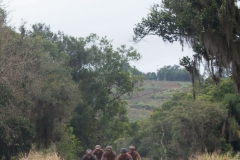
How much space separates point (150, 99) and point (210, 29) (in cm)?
8860

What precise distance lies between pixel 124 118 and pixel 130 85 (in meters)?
3.75

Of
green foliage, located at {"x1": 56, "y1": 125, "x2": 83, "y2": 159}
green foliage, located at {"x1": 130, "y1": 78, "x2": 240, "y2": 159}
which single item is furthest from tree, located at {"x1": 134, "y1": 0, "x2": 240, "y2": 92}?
green foliage, located at {"x1": 56, "y1": 125, "x2": 83, "y2": 159}

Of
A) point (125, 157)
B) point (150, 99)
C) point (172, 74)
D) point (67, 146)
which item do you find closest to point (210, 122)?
point (67, 146)

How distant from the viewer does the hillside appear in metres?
93.8

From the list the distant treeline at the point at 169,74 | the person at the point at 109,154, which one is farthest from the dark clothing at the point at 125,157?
the distant treeline at the point at 169,74

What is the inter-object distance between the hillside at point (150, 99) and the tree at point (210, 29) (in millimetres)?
70884

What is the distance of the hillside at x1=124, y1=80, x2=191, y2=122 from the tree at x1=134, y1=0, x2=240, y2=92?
70884mm

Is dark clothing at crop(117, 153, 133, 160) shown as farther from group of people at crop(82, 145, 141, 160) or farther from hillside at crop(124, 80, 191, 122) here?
hillside at crop(124, 80, 191, 122)

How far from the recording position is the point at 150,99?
105 m

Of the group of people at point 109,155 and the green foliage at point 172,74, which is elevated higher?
the green foliage at point 172,74

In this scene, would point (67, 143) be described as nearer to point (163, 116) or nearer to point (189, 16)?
point (189, 16)

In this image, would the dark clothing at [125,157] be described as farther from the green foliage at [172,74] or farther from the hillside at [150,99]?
the green foliage at [172,74]

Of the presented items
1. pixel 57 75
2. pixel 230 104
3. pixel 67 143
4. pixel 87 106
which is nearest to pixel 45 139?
pixel 67 143

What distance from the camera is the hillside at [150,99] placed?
308 feet
